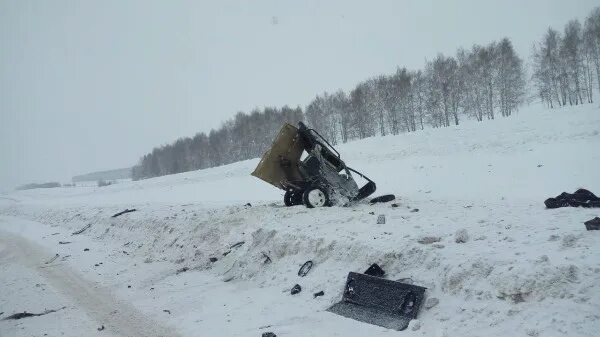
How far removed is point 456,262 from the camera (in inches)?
227

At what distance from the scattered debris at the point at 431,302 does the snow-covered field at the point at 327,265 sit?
62mm

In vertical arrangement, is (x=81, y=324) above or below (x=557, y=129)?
below

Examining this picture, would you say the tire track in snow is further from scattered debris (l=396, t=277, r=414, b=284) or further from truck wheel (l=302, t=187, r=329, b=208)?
truck wheel (l=302, t=187, r=329, b=208)

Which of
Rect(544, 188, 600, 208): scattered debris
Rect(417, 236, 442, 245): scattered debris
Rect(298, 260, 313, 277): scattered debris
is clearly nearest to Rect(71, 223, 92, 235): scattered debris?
Rect(298, 260, 313, 277): scattered debris

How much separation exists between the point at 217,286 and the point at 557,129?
1867 cm

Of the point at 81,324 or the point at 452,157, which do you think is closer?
the point at 81,324

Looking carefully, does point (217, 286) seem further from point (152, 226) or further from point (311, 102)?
point (311, 102)

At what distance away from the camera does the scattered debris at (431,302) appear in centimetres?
540

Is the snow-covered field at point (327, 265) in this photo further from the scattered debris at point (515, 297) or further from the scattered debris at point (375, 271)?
the scattered debris at point (375, 271)

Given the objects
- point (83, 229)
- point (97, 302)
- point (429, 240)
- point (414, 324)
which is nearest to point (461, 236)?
point (429, 240)

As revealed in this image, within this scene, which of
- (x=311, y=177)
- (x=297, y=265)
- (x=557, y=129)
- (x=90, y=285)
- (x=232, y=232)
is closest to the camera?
(x=297, y=265)

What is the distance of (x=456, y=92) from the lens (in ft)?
154

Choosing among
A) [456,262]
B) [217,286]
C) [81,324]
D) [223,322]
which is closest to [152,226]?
[217,286]

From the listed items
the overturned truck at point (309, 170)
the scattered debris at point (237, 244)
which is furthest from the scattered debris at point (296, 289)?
the overturned truck at point (309, 170)
